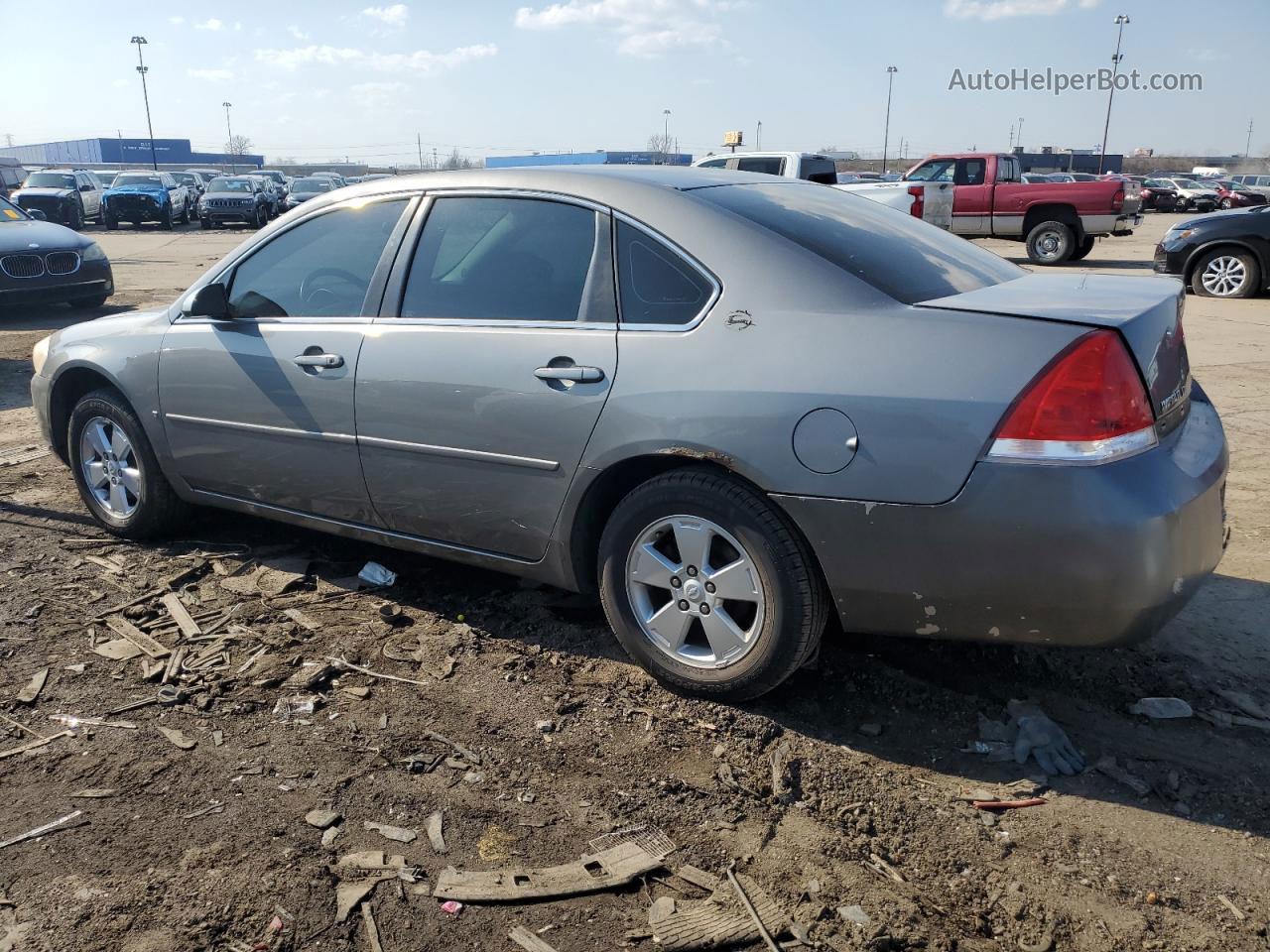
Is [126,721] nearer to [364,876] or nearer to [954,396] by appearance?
[364,876]

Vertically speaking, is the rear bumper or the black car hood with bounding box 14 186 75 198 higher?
the black car hood with bounding box 14 186 75 198

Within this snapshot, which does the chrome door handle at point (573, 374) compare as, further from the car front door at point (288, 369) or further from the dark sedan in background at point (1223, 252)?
the dark sedan in background at point (1223, 252)

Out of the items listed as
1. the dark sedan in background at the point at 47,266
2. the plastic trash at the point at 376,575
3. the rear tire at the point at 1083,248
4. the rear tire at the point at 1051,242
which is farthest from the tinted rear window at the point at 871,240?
the rear tire at the point at 1083,248

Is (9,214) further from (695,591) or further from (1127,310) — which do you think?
(1127,310)

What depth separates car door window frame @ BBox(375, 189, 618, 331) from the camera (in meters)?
3.39

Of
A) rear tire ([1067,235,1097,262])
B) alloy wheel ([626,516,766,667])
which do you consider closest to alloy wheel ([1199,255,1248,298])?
rear tire ([1067,235,1097,262])

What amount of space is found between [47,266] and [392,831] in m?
11.7

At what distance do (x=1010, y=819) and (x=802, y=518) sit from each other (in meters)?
0.96

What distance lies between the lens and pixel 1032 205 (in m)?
19.5

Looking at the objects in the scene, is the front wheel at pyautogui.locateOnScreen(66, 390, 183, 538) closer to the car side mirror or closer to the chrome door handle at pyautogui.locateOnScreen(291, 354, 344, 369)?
the car side mirror

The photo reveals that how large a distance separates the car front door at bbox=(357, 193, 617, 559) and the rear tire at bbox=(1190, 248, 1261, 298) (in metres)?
13.5

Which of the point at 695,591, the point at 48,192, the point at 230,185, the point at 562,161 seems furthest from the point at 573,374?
the point at 230,185

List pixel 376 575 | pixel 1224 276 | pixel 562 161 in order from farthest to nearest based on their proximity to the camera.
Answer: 1. pixel 562 161
2. pixel 1224 276
3. pixel 376 575

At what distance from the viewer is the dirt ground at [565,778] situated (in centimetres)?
241
